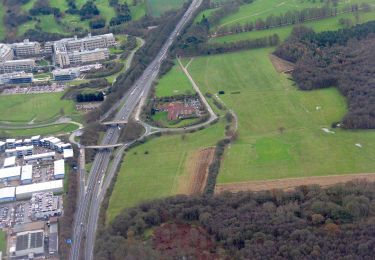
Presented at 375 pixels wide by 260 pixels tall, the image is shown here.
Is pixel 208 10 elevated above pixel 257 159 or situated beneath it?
elevated above

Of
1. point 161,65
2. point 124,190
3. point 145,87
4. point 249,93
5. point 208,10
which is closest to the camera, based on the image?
point 124,190

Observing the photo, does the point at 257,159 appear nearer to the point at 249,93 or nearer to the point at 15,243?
the point at 249,93

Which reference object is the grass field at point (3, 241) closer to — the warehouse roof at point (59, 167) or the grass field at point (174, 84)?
the warehouse roof at point (59, 167)

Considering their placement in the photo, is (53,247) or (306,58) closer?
(53,247)

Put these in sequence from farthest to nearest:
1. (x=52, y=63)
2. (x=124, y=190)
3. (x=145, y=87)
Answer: (x=52, y=63) → (x=145, y=87) → (x=124, y=190)

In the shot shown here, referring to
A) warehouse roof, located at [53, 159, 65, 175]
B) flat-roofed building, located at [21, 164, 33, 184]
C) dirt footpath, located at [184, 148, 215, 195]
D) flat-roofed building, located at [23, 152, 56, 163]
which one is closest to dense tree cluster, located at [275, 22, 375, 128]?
dirt footpath, located at [184, 148, 215, 195]

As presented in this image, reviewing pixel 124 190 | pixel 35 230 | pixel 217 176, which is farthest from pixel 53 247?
pixel 217 176

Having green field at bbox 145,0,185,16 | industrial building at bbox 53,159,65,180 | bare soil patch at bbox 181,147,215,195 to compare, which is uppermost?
green field at bbox 145,0,185,16

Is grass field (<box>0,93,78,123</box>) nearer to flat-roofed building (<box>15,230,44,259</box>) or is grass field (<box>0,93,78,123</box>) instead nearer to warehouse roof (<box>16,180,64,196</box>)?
warehouse roof (<box>16,180,64,196</box>)
